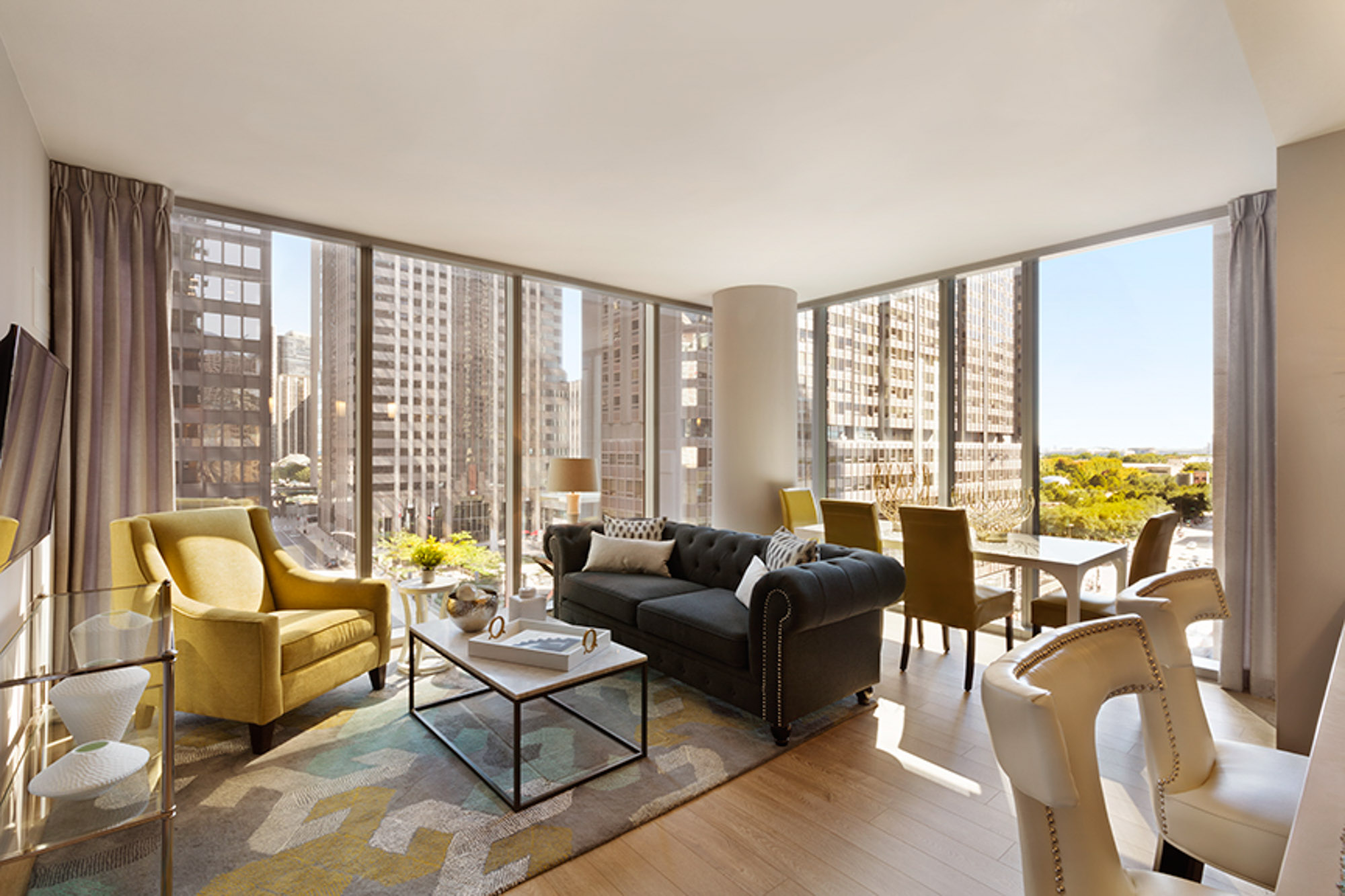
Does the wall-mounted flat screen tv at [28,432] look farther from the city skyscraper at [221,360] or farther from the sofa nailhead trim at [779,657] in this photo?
the sofa nailhead trim at [779,657]

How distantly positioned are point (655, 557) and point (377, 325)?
7.94ft

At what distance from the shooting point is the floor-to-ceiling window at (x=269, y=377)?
3625 mm

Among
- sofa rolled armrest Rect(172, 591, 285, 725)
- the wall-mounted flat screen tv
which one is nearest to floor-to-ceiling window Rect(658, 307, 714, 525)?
sofa rolled armrest Rect(172, 591, 285, 725)

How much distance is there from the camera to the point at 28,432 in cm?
195

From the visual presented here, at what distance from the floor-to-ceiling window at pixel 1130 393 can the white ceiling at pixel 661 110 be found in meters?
0.34

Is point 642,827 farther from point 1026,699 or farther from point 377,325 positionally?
point 377,325

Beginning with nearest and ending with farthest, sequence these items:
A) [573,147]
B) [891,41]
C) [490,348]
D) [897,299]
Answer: [891,41]
[573,147]
[490,348]
[897,299]

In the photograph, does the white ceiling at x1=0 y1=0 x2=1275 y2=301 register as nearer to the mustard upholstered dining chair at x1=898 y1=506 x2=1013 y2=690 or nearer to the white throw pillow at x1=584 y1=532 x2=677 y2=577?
the mustard upholstered dining chair at x1=898 y1=506 x2=1013 y2=690

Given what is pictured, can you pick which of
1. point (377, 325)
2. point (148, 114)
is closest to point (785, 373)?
point (377, 325)

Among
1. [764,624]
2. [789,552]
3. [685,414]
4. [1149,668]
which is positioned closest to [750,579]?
[789,552]

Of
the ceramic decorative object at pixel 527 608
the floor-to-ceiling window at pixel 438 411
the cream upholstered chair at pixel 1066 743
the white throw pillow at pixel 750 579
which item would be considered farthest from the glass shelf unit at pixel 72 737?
the white throw pillow at pixel 750 579

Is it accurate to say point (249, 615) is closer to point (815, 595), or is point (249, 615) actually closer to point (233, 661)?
point (233, 661)

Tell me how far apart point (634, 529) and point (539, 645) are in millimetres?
1727

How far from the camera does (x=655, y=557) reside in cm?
412
